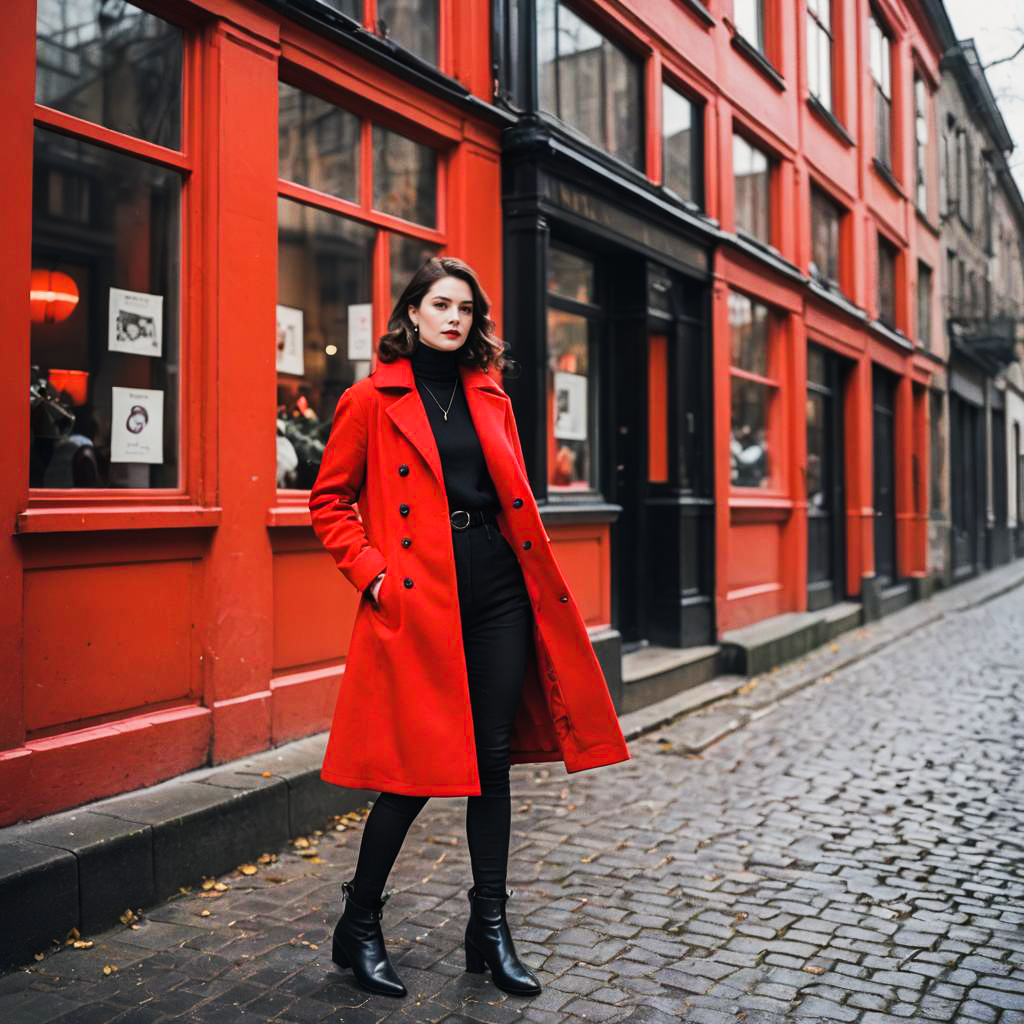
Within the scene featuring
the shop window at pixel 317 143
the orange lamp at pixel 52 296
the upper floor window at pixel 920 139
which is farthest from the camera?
the upper floor window at pixel 920 139

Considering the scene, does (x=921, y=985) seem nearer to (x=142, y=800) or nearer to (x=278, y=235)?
(x=142, y=800)

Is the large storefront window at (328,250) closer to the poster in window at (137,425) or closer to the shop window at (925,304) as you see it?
the poster in window at (137,425)

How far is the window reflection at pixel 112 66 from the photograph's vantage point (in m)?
4.87

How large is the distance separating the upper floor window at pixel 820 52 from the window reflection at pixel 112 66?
10.3m

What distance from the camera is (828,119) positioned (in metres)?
14.2

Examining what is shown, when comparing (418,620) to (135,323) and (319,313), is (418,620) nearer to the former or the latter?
(135,323)

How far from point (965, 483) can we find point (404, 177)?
1958 cm

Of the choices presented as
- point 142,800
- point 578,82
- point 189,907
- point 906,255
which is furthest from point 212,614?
point 906,255

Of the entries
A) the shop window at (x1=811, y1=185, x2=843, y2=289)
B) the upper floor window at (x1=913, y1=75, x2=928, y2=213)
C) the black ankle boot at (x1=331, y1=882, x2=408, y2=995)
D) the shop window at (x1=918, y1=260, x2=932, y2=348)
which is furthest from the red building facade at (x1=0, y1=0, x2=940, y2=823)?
the shop window at (x1=918, y1=260, x2=932, y2=348)

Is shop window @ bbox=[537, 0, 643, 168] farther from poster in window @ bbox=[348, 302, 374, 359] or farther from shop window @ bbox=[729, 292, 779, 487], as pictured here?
poster in window @ bbox=[348, 302, 374, 359]

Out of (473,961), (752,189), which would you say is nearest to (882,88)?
(752,189)

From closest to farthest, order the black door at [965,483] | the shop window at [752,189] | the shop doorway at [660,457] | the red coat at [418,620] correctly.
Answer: the red coat at [418,620]
the shop doorway at [660,457]
the shop window at [752,189]
the black door at [965,483]

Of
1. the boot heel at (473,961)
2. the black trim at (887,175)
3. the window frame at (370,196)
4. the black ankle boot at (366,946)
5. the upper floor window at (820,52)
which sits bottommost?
the boot heel at (473,961)

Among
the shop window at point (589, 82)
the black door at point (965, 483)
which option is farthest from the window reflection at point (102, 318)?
the black door at point (965, 483)
